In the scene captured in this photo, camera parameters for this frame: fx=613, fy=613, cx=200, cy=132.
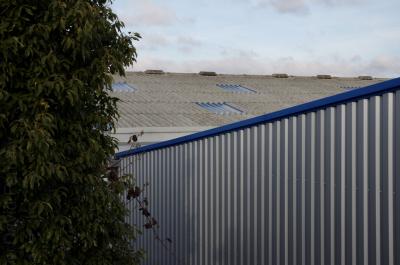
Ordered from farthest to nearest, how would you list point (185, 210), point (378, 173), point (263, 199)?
point (185, 210), point (263, 199), point (378, 173)

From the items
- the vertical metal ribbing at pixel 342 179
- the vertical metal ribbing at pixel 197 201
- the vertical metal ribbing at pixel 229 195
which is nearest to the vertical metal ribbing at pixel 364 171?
the vertical metal ribbing at pixel 342 179

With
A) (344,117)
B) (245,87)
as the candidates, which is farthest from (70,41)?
(245,87)

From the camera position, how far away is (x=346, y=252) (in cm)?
436

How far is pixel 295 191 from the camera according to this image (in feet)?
16.5

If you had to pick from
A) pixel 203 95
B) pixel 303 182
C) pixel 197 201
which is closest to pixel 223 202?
pixel 197 201

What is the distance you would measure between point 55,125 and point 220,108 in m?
14.3

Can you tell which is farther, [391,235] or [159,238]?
[159,238]

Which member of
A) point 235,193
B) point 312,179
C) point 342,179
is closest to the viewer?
point 342,179

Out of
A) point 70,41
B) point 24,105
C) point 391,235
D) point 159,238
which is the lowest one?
point 159,238

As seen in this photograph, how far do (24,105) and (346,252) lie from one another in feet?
8.25

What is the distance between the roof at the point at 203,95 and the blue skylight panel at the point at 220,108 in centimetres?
13

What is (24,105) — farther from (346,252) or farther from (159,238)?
(159,238)

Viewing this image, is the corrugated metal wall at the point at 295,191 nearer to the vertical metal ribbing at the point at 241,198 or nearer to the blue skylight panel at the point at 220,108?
the vertical metal ribbing at the point at 241,198

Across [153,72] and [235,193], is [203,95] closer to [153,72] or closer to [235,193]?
[153,72]
